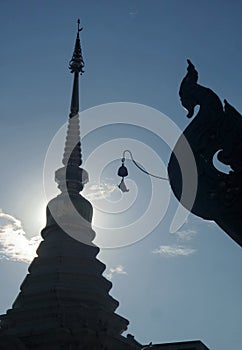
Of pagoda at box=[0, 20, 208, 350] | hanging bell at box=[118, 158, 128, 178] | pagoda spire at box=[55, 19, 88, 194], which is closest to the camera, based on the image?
hanging bell at box=[118, 158, 128, 178]

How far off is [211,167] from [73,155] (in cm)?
3951

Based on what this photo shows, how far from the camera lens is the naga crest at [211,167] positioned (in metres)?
3.53

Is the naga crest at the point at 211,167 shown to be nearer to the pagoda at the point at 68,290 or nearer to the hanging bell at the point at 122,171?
the hanging bell at the point at 122,171

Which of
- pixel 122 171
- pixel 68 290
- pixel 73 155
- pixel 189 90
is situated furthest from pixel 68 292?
pixel 189 90

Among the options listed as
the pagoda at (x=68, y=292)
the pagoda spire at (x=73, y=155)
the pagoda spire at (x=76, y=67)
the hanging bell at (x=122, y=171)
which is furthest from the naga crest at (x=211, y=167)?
the pagoda spire at (x=76, y=67)

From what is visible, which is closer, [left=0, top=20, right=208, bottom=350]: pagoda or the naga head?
the naga head

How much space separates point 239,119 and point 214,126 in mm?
157

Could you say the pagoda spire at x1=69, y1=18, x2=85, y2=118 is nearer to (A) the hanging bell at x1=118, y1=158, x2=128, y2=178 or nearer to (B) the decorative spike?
(B) the decorative spike

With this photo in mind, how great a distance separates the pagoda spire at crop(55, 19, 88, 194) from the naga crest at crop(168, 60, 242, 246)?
123 feet

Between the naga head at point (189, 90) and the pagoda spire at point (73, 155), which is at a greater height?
the pagoda spire at point (73, 155)

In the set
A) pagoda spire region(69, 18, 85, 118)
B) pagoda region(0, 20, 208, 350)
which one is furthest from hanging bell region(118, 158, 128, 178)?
pagoda spire region(69, 18, 85, 118)

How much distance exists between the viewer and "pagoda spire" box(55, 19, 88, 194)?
41.5 m

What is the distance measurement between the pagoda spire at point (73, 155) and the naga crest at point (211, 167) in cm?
3746

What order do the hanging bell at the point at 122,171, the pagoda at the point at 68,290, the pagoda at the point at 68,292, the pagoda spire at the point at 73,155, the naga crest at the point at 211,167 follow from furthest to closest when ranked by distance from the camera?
the pagoda spire at the point at 73,155 → the pagoda at the point at 68,290 → the pagoda at the point at 68,292 → the hanging bell at the point at 122,171 → the naga crest at the point at 211,167
